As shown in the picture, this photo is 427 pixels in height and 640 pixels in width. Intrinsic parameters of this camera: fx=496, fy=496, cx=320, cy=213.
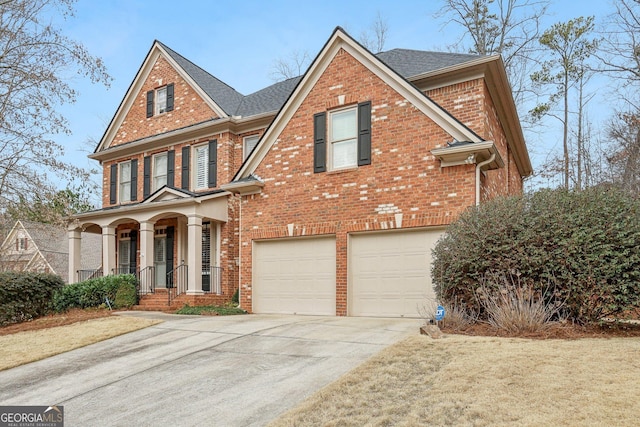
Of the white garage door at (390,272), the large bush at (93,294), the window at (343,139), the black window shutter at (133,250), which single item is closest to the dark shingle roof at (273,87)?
the window at (343,139)

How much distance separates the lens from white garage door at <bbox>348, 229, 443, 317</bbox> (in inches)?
439

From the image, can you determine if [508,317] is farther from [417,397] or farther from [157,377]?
[157,377]

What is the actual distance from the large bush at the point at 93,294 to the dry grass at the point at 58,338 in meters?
3.49

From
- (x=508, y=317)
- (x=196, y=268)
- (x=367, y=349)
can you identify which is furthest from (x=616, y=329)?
(x=196, y=268)

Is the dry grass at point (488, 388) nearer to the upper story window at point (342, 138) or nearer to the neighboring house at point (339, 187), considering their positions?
the neighboring house at point (339, 187)

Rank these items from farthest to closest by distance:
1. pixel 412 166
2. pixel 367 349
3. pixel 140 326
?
pixel 412 166 < pixel 140 326 < pixel 367 349

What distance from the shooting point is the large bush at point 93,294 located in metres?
15.1

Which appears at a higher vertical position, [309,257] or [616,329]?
[309,257]

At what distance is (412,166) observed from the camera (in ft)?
37.5

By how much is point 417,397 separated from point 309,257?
7.98 metres

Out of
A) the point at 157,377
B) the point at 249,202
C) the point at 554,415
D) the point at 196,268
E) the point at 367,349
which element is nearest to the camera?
the point at 554,415

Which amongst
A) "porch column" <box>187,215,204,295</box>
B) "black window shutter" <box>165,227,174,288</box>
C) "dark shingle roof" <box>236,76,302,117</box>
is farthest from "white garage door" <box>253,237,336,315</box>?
"dark shingle roof" <box>236,76,302,117</box>

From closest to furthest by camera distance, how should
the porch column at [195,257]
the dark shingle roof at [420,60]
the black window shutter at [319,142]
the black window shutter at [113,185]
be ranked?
1. the black window shutter at [319,142]
2. the dark shingle roof at [420,60]
3. the porch column at [195,257]
4. the black window shutter at [113,185]

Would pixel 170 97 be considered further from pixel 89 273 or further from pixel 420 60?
pixel 420 60
